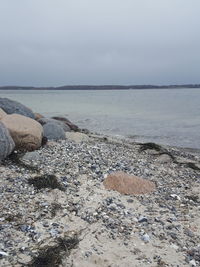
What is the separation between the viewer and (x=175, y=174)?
9.77 metres

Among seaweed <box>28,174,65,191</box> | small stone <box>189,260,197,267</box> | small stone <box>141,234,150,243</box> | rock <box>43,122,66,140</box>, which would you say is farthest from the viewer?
rock <box>43,122,66,140</box>

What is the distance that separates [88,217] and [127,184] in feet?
5.94

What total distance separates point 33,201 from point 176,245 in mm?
2970

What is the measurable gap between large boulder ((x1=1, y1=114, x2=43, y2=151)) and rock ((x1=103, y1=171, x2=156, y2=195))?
3158 millimetres

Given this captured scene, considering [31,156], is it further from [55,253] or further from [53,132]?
[55,253]

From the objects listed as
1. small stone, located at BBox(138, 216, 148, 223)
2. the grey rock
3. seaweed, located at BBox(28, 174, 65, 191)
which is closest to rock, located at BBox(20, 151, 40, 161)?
seaweed, located at BBox(28, 174, 65, 191)

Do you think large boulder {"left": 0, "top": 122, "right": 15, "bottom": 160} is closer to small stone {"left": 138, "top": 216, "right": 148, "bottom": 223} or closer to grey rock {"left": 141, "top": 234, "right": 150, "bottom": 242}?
small stone {"left": 138, "top": 216, "right": 148, "bottom": 223}

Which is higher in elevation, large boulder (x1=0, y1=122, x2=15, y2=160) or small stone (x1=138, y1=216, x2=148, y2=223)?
large boulder (x1=0, y1=122, x2=15, y2=160)

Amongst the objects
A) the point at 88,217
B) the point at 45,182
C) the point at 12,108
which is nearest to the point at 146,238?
the point at 88,217

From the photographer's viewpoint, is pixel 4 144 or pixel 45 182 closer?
pixel 45 182

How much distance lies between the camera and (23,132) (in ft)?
31.8

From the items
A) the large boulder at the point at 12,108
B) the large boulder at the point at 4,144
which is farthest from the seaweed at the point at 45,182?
the large boulder at the point at 12,108

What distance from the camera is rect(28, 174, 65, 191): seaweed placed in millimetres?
7235

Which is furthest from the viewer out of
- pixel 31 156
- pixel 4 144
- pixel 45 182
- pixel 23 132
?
pixel 23 132
